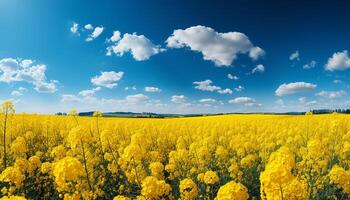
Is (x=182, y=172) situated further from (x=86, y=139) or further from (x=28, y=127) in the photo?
(x=28, y=127)

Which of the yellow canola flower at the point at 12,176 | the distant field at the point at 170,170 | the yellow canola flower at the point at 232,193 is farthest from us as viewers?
the yellow canola flower at the point at 12,176

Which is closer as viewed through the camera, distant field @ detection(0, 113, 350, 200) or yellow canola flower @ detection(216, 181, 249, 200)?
yellow canola flower @ detection(216, 181, 249, 200)

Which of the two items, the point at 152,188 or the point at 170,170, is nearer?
the point at 152,188

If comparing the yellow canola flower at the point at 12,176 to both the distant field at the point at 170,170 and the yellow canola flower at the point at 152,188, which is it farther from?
the yellow canola flower at the point at 152,188

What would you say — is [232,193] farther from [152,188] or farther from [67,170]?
[67,170]

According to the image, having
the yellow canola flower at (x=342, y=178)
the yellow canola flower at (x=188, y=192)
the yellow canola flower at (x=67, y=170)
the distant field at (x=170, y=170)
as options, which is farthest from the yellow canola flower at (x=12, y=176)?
the yellow canola flower at (x=342, y=178)

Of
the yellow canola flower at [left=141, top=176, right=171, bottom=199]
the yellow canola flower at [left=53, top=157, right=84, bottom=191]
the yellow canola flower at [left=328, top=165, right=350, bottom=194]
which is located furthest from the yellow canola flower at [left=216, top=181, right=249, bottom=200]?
the yellow canola flower at [left=328, top=165, right=350, bottom=194]

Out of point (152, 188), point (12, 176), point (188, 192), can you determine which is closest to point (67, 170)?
point (152, 188)

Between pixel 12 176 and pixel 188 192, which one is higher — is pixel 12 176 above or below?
above

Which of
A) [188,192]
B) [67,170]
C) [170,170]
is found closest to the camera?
[67,170]

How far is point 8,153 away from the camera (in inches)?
378

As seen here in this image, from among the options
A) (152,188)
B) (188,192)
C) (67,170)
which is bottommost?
(188,192)

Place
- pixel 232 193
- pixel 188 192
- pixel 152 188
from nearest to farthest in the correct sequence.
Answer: pixel 232 193 → pixel 152 188 → pixel 188 192

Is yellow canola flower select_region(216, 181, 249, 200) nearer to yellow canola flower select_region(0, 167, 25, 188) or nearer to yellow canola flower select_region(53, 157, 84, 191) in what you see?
yellow canola flower select_region(53, 157, 84, 191)
